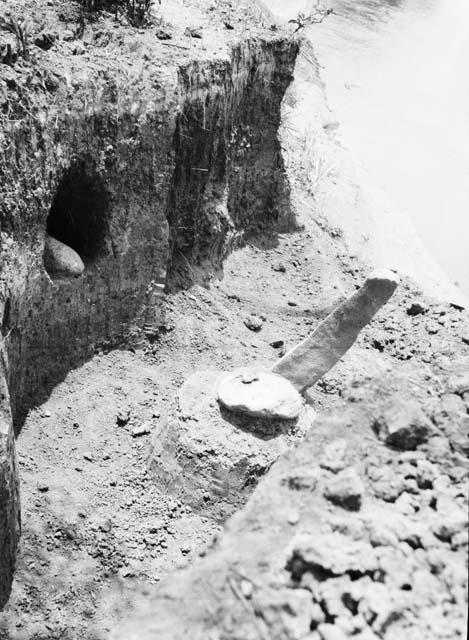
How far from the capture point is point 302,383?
671cm

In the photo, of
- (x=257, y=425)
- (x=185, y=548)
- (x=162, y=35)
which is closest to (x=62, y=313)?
(x=257, y=425)

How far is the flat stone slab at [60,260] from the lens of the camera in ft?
20.4

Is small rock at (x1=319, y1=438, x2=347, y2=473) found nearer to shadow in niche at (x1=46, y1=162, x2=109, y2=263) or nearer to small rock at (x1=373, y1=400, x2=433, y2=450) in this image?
small rock at (x1=373, y1=400, x2=433, y2=450)

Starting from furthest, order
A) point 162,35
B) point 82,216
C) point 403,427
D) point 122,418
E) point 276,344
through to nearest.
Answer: point 276,344 < point 162,35 < point 82,216 < point 122,418 < point 403,427

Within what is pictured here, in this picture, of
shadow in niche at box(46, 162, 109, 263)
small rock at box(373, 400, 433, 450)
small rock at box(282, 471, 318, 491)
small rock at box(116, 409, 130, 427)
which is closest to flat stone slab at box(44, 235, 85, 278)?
shadow in niche at box(46, 162, 109, 263)

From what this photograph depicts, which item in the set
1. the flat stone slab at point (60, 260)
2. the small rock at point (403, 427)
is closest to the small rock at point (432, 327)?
the flat stone slab at point (60, 260)

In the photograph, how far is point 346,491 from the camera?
2570mm

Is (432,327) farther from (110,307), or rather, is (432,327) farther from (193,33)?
(193,33)

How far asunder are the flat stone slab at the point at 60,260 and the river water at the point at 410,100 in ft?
29.9

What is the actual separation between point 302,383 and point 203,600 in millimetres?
4593

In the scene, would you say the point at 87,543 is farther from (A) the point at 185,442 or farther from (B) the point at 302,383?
(B) the point at 302,383

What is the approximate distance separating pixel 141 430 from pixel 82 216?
2045 mm

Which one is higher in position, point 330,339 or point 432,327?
point 330,339

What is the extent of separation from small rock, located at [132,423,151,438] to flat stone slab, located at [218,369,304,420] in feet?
3.09
